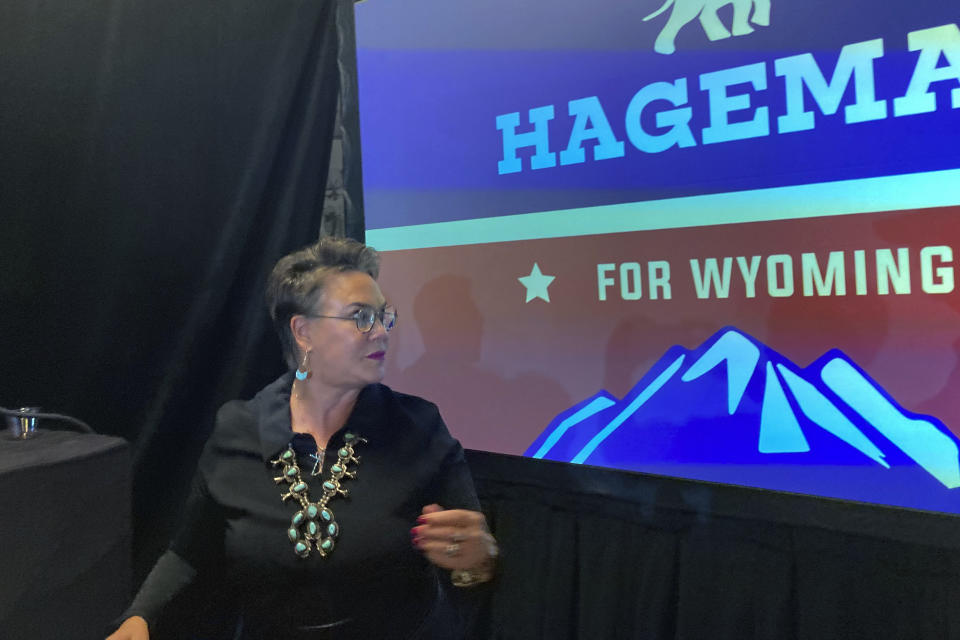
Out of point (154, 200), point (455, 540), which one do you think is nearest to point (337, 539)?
point (455, 540)

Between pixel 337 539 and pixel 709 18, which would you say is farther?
pixel 709 18

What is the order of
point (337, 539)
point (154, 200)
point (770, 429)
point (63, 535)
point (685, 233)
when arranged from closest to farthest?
point (337, 539)
point (63, 535)
point (770, 429)
point (685, 233)
point (154, 200)

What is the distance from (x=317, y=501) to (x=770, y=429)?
1.05 m

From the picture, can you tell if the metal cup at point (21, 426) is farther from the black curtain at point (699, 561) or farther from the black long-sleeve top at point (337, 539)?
the black curtain at point (699, 561)

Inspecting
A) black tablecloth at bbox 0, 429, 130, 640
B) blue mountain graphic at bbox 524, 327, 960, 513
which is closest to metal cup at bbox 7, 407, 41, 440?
black tablecloth at bbox 0, 429, 130, 640

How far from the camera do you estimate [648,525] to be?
7.19ft

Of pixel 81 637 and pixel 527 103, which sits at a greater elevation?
pixel 527 103

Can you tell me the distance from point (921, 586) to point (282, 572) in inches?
53.4

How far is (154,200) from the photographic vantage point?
2713 millimetres

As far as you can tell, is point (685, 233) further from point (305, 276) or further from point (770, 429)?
point (305, 276)

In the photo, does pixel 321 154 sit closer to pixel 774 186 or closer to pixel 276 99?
pixel 276 99

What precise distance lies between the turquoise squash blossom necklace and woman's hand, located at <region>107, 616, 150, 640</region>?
288 millimetres

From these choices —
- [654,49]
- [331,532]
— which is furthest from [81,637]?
[654,49]

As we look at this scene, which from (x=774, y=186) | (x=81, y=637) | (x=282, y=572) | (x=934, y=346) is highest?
(x=774, y=186)
